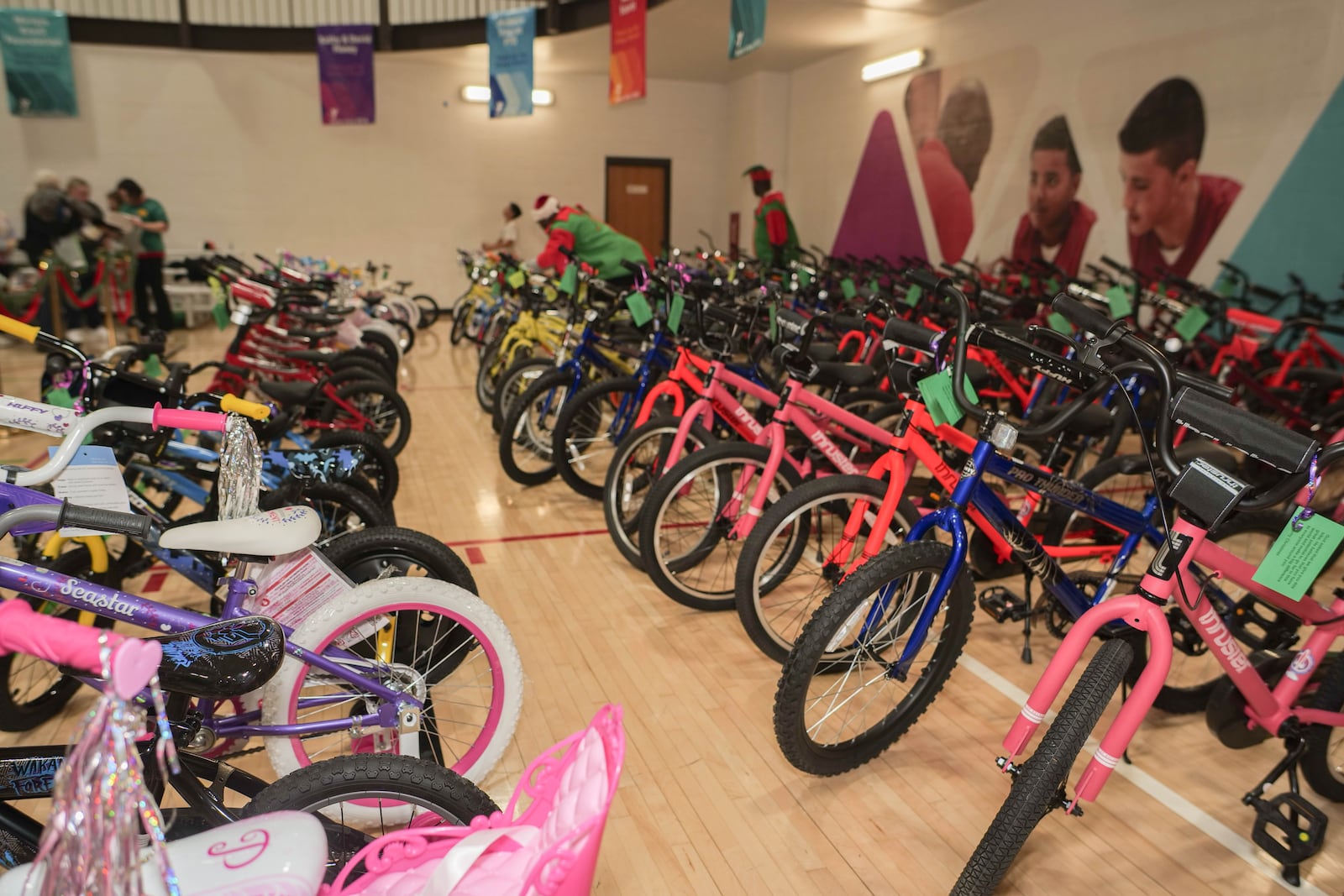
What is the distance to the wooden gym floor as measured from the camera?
5.82 feet

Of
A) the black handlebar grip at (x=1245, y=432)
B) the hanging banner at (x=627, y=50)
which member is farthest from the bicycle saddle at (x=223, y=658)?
the hanging banner at (x=627, y=50)

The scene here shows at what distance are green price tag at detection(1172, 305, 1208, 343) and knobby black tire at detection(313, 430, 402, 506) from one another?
406cm

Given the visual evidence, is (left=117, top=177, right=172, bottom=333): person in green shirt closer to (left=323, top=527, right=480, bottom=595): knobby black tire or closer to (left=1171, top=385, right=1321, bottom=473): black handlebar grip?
(left=323, top=527, right=480, bottom=595): knobby black tire

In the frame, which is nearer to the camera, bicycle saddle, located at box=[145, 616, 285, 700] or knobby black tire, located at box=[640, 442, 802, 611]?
bicycle saddle, located at box=[145, 616, 285, 700]

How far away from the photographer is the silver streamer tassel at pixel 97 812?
74cm

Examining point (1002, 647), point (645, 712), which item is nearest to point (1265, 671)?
point (1002, 647)

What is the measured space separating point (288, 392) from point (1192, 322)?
440cm

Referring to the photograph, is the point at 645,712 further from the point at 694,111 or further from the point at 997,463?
the point at 694,111

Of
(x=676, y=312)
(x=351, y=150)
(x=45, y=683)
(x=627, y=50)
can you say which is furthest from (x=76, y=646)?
(x=351, y=150)

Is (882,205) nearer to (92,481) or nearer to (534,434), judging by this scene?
(534,434)

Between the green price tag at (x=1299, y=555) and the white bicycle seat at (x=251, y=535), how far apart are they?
171 cm

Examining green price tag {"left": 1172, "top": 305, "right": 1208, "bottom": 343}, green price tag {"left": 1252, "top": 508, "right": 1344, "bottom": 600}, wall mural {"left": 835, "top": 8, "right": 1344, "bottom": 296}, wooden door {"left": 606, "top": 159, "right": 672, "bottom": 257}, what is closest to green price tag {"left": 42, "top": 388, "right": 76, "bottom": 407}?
green price tag {"left": 1252, "top": 508, "right": 1344, "bottom": 600}

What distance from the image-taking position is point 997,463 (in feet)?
6.56

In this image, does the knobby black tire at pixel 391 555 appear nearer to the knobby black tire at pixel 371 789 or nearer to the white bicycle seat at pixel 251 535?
the white bicycle seat at pixel 251 535
